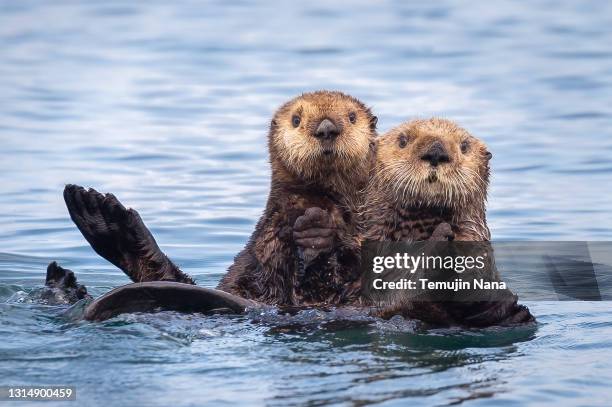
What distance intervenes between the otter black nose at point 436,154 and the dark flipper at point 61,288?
2.39 meters

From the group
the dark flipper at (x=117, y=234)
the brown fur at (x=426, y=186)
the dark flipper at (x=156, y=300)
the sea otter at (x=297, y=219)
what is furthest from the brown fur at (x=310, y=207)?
the dark flipper at (x=156, y=300)

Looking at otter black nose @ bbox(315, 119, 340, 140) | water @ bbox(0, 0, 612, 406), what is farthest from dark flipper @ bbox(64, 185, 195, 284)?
otter black nose @ bbox(315, 119, 340, 140)

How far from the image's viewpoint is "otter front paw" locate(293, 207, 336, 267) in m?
7.22

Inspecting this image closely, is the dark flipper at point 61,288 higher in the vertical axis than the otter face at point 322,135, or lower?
lower

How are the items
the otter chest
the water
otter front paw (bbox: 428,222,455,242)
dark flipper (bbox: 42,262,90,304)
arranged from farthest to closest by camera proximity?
dark flipper (bbox: 42,262,90,304)
the otter chest
otter front paw (bbox: 428,222,455,242)
the water

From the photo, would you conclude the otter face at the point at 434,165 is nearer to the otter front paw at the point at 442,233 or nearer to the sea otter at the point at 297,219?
the otter front paw at the point at 442,233

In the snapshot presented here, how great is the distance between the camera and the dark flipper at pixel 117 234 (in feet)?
24.8

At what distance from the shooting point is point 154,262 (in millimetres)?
7750

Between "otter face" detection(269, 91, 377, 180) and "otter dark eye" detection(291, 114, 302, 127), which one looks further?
"otter dark eye" detection(291, 114, 302, 127)

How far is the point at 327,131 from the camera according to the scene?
24.7 ft

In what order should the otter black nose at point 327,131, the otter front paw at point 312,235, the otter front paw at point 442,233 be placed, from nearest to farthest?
the otter front paw at point 442,233, the otter front paw at point 312,235, the otter black nose at point 327,131

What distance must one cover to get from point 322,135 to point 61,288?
1824mm

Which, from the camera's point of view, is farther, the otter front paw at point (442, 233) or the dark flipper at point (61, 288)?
the dark flipper at point (61, 288)

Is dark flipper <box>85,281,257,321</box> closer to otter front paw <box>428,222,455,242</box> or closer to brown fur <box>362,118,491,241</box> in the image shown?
brown fur <box>362,118,491,241</box>
